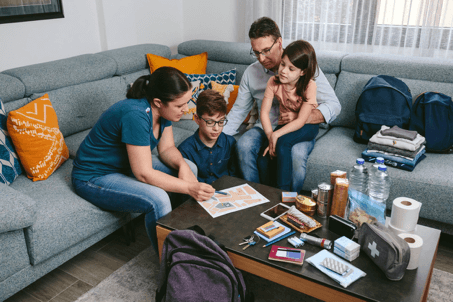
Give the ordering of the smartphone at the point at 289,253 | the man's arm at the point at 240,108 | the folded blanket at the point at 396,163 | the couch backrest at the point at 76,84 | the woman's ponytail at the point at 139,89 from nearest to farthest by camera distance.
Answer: the smartphone at the point at 289,253
the woman's ponytail at the point at 139,89
the folded blanket at the point at 396,163
the couch backrest at the point at 76,84
the man's arm at the point at 240,108

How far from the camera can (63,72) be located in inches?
96.1

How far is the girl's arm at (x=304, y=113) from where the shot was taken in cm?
212

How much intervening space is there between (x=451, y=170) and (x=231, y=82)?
1.61 metres

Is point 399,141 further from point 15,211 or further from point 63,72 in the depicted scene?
point 63,72

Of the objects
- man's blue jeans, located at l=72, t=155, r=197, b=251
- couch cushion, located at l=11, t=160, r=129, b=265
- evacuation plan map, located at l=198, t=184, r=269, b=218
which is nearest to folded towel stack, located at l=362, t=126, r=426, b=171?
evacuation plan map, located at l=198, t=184, r=269, b=218

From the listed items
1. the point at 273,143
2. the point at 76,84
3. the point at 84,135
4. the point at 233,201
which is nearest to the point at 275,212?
the point at 233,201

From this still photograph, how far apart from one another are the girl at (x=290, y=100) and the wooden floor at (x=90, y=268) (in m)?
0.87

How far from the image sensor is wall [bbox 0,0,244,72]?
A: 266cm

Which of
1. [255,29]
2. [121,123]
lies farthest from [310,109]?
[121,123]

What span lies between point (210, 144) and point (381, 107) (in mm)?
1061

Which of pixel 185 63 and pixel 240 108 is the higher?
pixel 185 63

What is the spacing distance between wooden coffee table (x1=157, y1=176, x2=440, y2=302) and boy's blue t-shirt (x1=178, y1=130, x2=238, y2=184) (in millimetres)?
421

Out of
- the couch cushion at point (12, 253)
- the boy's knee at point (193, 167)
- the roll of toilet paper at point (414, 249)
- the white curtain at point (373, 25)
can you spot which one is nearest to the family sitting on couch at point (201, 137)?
the boy's knee at point (193, 167)

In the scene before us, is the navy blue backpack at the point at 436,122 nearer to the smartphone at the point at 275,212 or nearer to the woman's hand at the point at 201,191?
the smartphone at the point at 275,212
